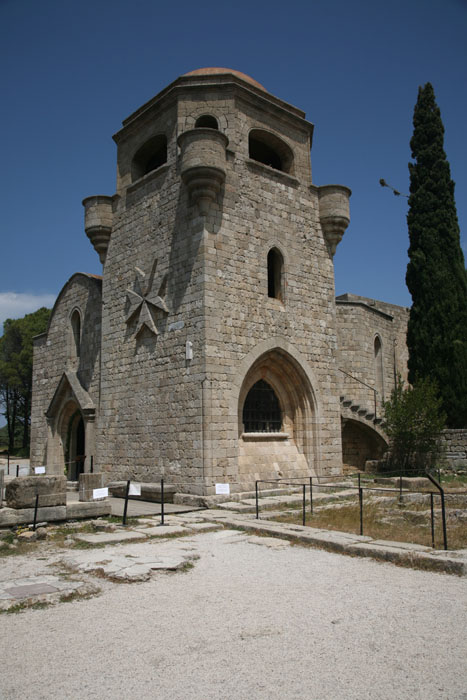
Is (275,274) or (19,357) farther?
(19,357)

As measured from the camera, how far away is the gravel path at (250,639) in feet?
12.4

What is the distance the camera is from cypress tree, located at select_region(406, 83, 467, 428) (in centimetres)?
1941

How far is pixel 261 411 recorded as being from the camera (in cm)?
1527

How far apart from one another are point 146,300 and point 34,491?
6.46m

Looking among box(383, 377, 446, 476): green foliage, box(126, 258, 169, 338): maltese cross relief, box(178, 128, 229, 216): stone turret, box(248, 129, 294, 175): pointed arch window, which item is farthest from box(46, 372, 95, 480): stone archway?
box(383, 377, 446, 476): green foliage

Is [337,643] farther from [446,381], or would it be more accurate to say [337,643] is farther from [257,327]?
[446,381]

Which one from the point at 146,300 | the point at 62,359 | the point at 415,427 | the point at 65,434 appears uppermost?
the point at 146,300

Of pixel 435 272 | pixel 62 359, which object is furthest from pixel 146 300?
pixel 435 272

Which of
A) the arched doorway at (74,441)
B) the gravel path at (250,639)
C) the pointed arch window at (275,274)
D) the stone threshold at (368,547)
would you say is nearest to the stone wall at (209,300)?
the pointed arch window at (275,274)

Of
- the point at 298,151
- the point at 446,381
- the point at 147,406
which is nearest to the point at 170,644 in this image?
the point at 147,406

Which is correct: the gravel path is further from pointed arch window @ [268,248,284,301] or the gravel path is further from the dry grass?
pointed arch window @ [268,248,284,301]

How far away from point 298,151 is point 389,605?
46.3 ft

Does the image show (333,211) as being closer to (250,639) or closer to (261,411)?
(261,411)

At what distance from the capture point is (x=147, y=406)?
48.2ft
